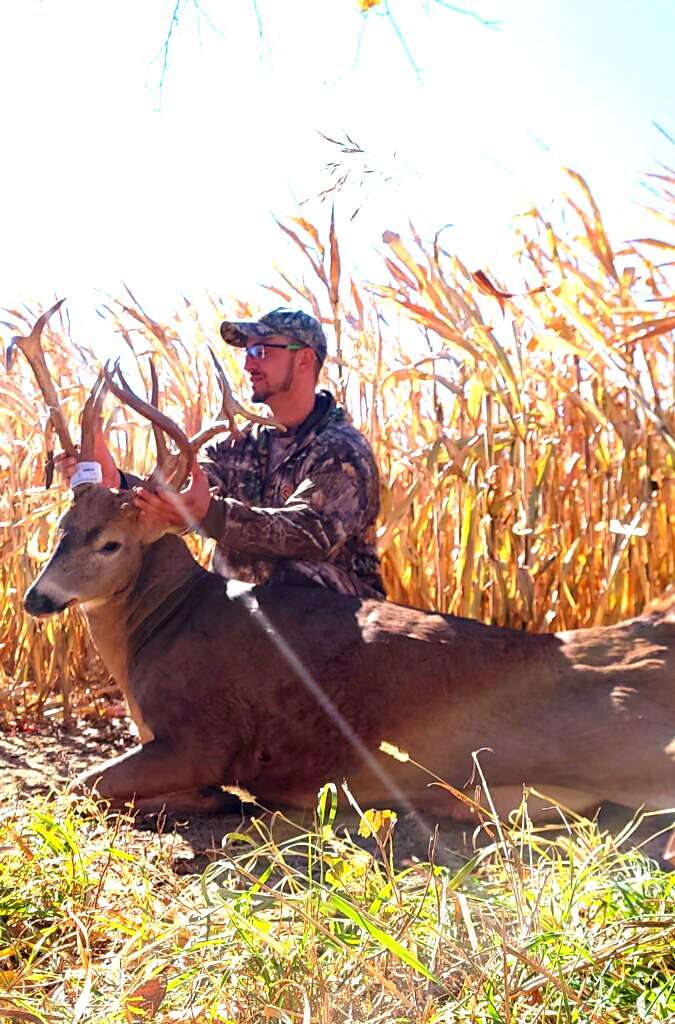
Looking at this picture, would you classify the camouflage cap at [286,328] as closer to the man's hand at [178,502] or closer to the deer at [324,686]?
the deer at [324,686]

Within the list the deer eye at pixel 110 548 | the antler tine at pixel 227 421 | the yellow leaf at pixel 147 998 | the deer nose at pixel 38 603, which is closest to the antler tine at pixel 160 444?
the antler tine at pixel 227 421

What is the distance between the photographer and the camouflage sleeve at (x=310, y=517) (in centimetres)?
435

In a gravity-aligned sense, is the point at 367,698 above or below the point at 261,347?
below

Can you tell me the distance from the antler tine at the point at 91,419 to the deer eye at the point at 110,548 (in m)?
0.37

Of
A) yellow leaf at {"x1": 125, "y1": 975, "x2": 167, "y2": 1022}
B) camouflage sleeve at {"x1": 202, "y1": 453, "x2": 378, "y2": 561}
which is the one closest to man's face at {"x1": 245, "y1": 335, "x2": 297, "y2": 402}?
camouflage sleeve at {"x1": 202, "y1": 453, "x2": 378, "y2": 561}

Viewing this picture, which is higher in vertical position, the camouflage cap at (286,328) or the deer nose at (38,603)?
the camouflage cap at (286,328)

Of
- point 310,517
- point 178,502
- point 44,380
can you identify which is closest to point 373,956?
point 178,502

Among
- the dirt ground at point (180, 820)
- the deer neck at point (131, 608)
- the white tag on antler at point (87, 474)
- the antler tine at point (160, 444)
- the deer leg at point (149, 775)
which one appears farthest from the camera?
the deer neck at point (131, 608)

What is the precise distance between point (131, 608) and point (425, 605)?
1.43m

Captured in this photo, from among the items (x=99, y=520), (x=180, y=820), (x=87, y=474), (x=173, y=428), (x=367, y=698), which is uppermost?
(x=173, y=428)

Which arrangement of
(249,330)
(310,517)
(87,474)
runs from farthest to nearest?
(249,330), (310,517), (87,474)

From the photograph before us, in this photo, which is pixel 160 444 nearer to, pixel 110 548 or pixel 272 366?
pixel 110 548

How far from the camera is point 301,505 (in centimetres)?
462

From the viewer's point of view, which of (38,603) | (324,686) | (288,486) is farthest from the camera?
(288,486)
